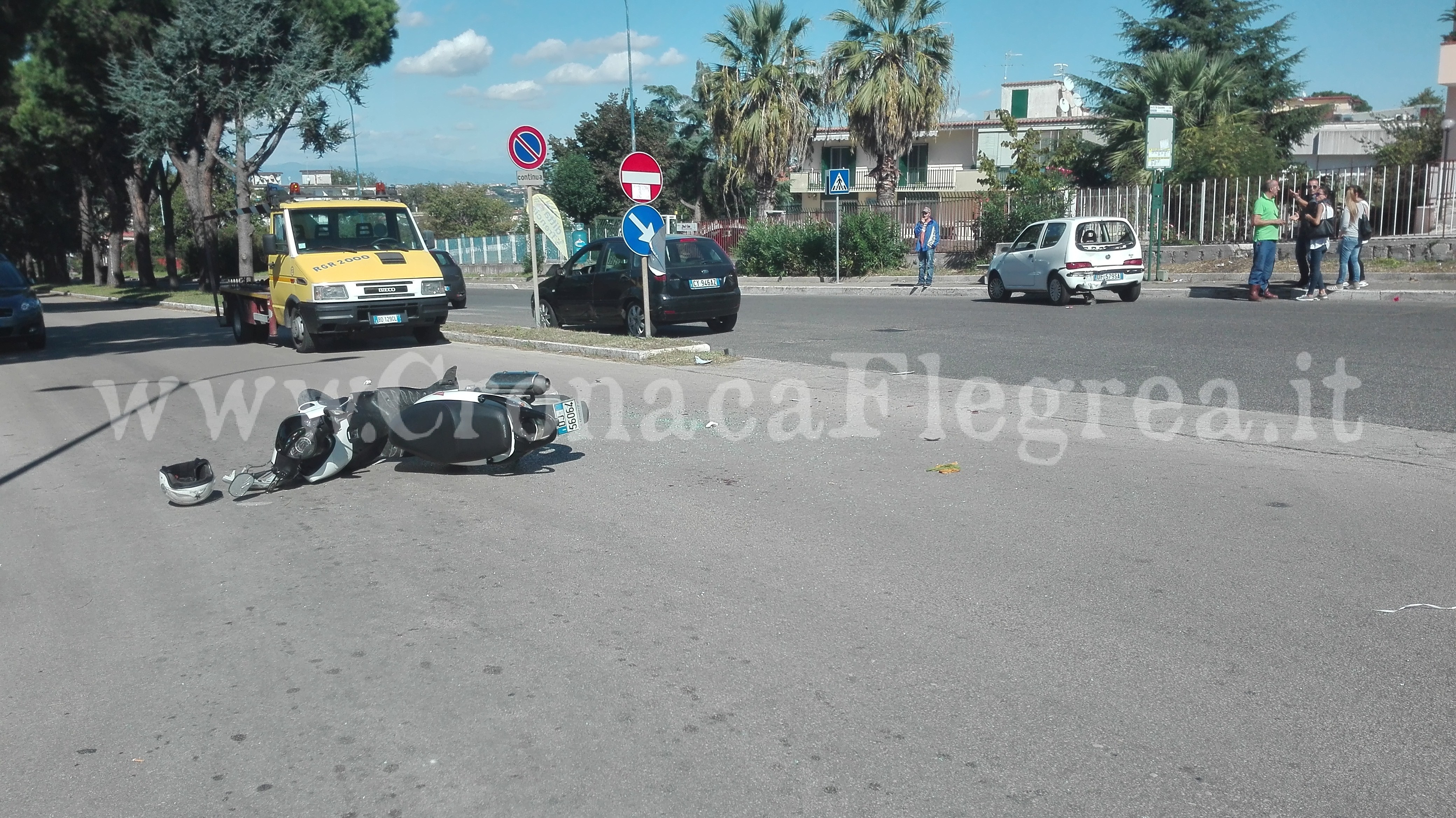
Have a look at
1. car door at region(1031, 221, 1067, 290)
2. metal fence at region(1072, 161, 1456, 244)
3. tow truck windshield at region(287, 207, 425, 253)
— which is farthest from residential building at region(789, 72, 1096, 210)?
tow truck windshield at region(287, 207, 425, 253)

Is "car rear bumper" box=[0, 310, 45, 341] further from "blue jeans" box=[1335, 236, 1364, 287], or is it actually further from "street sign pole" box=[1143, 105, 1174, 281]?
"blue jeans" box=[1335, 236, 1364, 287]

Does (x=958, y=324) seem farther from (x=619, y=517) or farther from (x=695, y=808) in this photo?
(x=695, y=808)

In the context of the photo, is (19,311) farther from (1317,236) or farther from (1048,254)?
(1317,236)

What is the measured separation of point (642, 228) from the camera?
14820mm

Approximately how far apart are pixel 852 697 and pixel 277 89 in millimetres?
33146

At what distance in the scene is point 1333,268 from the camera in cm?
2203

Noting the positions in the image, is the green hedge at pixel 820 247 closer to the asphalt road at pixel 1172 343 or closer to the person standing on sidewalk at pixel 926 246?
the person standing on sidewalk at pixel 926 246

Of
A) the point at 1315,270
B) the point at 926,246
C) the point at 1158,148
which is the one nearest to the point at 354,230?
the point at 926,246

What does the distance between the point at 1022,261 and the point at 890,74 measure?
16.3 meters

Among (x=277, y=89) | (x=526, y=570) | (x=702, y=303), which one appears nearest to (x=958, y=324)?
(x=702, y=303)

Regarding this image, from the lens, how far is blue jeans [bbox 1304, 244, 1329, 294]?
720 inches

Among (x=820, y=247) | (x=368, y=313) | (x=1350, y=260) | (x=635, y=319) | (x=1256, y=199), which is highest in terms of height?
(x=1256, y=199)

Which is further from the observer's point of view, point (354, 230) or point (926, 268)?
point (926, 268)

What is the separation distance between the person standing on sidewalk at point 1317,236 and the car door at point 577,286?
1137 centimetres
